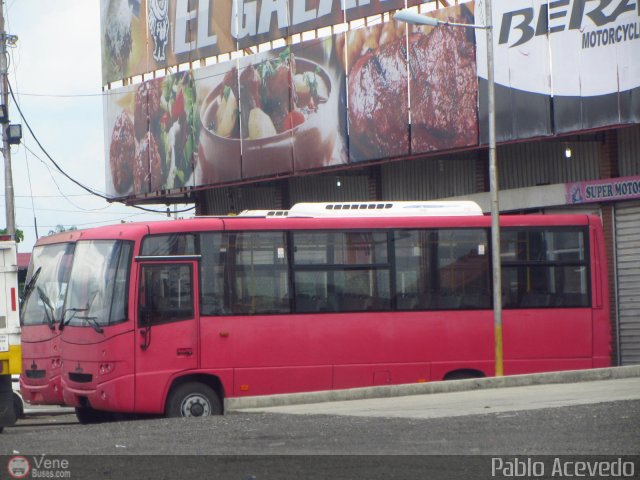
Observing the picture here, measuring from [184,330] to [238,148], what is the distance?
65.6ft

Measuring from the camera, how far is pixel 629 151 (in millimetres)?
28062

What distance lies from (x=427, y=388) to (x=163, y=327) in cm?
385

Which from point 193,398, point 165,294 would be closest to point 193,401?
point 193,398

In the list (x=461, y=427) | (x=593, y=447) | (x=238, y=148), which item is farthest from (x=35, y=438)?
(x=238, y=148)

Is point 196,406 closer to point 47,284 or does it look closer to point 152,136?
point 47,284

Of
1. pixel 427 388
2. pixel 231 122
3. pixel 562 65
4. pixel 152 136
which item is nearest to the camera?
pixel 427 388

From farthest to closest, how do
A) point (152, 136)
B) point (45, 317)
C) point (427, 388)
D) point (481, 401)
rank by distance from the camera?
point (152, 136)
point (45, 317)
point (427, 388)
point (481, 401)

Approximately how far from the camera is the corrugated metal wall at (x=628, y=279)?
2827cm

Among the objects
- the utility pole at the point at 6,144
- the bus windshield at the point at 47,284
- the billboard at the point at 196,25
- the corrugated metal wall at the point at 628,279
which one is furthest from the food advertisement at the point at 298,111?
the bus windshield at the point at 47,284

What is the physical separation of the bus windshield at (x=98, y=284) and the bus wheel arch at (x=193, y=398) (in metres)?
1.32

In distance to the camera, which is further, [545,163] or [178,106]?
[178,106]

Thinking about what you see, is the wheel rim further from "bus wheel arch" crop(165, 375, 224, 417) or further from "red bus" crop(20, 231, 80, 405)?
"red bus" crop(20, 231, 80, 405)

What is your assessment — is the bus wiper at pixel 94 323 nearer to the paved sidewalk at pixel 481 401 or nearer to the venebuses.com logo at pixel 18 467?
the paved sidewalk at pixel 481 401

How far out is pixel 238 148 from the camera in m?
37.7
